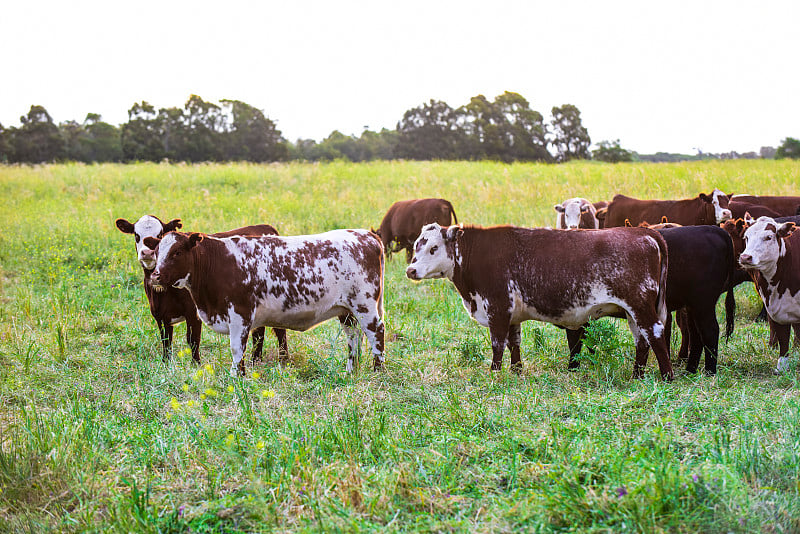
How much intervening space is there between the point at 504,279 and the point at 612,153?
39.2m

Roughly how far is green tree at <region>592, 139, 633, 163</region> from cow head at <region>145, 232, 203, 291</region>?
1536 inches

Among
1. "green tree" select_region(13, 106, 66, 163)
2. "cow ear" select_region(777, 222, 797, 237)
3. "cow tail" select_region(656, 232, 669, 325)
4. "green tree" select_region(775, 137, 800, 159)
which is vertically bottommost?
"cow tail" select_region(656, 232, 669, 325)

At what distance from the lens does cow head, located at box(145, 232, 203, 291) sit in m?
6.54

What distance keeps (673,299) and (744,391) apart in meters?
1.29

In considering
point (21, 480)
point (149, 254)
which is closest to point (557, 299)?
point (149, 254)

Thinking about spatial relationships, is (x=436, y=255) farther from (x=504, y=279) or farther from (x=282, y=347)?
(x=282, y=347)

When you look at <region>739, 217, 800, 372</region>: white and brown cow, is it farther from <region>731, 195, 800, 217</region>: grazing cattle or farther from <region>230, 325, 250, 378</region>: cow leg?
<region>230, 325, 250, 378</region>: cow leg

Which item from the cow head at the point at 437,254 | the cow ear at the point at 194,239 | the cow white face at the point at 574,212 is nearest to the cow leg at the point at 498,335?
the cow head at the point at 437,254

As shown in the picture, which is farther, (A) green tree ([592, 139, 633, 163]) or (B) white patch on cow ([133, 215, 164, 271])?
(A) green tree ([592, 139, 633, 163])

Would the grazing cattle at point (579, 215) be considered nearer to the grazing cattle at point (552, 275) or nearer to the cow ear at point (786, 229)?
the cow ear at point (786, 229)

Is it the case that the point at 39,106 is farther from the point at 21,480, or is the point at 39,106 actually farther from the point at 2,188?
the point at 21,480

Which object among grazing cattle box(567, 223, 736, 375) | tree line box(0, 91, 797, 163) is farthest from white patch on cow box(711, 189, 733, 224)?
tree line box(0, 91, 797, 163)

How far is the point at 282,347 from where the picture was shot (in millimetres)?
7676

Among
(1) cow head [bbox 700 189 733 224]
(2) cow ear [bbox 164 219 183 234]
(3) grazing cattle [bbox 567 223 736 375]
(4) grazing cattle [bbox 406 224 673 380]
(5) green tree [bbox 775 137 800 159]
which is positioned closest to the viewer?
(4) grazing cattle [bbox 406 224 673 380]
